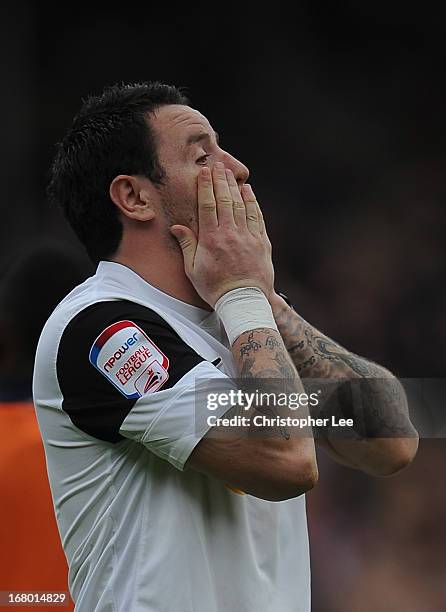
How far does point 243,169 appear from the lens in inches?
72.7

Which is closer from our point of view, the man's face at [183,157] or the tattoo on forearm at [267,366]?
the tattoo on forearm at [267,366]

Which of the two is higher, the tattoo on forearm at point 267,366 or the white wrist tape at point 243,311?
the white wrist tape at point 243,311

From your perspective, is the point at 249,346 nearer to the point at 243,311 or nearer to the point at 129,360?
the point at 243,311

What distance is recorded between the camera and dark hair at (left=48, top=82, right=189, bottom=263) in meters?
1.84

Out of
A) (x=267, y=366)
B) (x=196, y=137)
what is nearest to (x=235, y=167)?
(x=196, y=137)

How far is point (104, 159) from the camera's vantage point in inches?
73.1

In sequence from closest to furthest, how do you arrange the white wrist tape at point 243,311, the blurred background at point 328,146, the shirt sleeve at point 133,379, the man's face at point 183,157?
1. the shirt sleeve at point 133,379
2. the white wrist tape at point 243,311
3. the man's face at point 183,157
4. the blurred background at point 328,146

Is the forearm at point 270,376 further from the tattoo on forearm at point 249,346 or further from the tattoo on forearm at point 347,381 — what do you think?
the tattoo on forearm at point 347,381

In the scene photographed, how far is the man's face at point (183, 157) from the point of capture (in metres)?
1.78

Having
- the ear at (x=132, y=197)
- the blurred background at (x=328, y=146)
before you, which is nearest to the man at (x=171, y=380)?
the ear at (x=132, y=197)

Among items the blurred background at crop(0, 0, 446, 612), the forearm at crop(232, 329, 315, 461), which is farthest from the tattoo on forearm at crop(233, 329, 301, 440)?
the blurred background at crop(0, 0, 446, 612)

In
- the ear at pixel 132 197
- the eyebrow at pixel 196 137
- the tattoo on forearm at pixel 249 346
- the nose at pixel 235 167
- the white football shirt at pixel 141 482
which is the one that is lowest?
the white football shirt at pixel 141 482

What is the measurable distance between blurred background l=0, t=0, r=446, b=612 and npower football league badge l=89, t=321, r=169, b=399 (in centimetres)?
336

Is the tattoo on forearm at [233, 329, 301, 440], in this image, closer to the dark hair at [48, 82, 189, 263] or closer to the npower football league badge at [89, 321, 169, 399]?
the npower football league badge at [89, 321, 169, 399]
